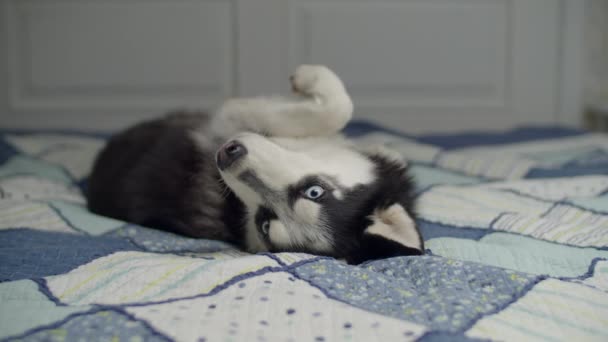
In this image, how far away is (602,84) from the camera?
4172 mm

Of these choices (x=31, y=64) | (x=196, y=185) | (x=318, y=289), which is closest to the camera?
(x=318, y=289)

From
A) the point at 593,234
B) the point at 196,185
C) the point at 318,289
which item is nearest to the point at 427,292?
the point at 318,289

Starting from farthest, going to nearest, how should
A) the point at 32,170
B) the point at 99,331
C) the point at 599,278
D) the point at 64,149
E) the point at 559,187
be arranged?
the point at 64,149, the point at 32,170, the point at 559,187, the point at 599,278, the point at 99,331

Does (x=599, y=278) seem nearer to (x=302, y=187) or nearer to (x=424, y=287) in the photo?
(x=424, y=287)

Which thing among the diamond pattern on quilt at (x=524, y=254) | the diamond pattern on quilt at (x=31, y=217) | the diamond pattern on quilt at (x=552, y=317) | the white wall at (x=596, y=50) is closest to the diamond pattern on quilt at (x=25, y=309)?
the diamond pattern on quilt at (x=31, y=217)

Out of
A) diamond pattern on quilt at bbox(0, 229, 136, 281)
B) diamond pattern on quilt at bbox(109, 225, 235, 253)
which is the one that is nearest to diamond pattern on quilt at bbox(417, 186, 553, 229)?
diamond pattern on quilt at bbox(109, 225, 235, 253)

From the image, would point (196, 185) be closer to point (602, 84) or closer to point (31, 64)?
point (31, 64)

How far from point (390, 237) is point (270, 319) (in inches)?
20.1

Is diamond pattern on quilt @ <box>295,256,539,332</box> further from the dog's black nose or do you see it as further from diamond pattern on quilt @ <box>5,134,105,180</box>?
diamond pattern on quilt @ <box>5,134,105,180</box>

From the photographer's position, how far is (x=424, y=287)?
117cm

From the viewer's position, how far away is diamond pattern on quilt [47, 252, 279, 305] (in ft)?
3.57

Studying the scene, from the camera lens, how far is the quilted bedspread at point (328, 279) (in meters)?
0.95

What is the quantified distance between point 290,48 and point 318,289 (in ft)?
9.45

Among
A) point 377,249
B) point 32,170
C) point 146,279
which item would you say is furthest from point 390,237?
point 32,170
